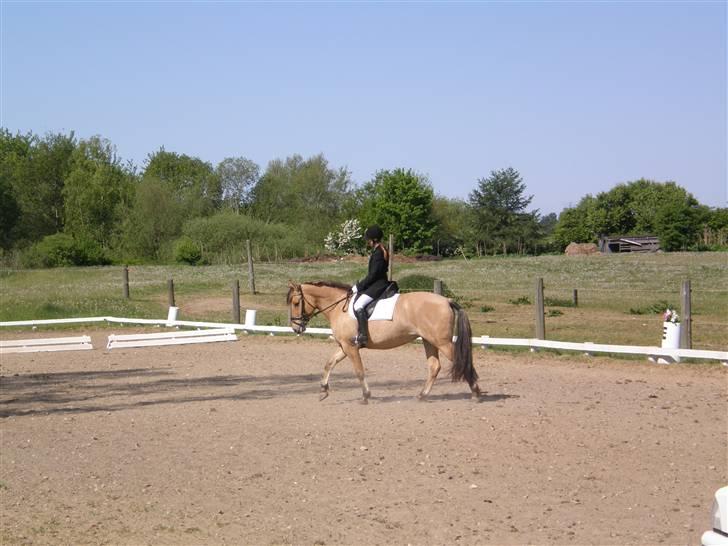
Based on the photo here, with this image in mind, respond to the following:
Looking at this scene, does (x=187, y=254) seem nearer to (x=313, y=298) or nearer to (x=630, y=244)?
(x=630, y=244)

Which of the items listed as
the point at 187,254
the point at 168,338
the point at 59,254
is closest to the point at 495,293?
the point at 168,338

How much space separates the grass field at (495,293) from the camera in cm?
2275

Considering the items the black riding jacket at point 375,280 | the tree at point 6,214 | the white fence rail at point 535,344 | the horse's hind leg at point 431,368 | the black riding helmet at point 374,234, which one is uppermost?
the tree at point 6,214

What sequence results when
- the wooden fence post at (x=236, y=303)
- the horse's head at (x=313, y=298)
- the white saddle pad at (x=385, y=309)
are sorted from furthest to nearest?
1. the wooden fence post at (x=236, y=303)
2. the horse's head at (x=313, y=298)
3. the white saddle pad at (x=385, y=309)

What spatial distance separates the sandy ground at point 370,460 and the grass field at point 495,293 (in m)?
6.86

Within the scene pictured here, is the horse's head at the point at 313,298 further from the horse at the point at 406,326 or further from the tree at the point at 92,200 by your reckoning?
the tree at the point at 92,200

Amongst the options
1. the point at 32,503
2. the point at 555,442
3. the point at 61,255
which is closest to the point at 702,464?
the point at 555,442

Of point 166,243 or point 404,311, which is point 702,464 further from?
point 166,243

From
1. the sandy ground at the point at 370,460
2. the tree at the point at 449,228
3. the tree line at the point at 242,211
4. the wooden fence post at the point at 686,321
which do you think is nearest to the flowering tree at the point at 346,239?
the tree line at the point at 242,211

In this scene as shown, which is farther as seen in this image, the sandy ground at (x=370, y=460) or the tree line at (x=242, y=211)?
the tree line at (x=242, y=211)

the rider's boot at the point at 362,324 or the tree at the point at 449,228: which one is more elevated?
the tree at the point at 449,228

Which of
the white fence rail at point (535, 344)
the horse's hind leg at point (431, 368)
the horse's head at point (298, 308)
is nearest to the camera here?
the horse's hind leg at point (431, 368)

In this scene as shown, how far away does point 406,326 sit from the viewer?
1295 cm

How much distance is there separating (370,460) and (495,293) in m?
23.8
